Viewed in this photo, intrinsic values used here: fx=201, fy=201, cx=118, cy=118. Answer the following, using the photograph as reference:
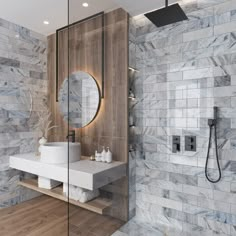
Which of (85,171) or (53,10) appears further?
(53,10)

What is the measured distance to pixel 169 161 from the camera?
2.13 meters

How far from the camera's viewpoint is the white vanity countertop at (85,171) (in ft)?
6.36

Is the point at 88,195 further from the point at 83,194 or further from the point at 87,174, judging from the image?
the point at 87,174

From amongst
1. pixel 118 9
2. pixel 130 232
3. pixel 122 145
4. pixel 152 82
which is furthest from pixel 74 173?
pixel 118 9

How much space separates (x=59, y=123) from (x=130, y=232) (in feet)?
6.16

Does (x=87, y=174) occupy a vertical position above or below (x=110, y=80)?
below

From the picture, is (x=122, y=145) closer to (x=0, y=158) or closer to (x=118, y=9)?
(x=118, y=9)

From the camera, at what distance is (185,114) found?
6.64 feet

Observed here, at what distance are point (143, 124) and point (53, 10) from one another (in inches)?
74.2

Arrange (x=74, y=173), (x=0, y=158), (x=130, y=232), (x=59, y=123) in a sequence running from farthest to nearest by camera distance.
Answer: (x=59, y=123), (x=0, y=158), (x=130, y=232), (x=74, y=173)

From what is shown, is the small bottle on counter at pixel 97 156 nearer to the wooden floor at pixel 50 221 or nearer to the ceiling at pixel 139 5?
the wooden floor at pixel 50 221

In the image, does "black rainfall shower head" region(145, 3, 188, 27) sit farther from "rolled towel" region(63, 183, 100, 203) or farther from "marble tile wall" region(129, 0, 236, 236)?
"rolled towel" region(63, 183, 100, 203)

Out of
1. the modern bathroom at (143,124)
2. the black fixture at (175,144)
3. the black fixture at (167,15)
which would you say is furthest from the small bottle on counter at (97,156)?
the black fixture at (167,15)

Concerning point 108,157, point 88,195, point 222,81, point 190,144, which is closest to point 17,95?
point 108,157
